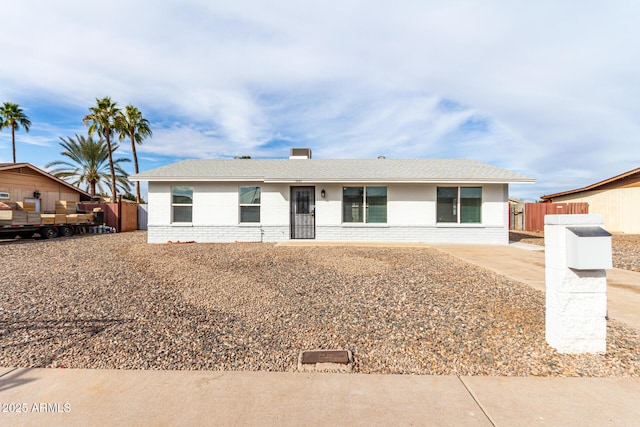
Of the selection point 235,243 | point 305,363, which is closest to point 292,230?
point 235,243

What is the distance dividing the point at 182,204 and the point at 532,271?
1259 centimetres

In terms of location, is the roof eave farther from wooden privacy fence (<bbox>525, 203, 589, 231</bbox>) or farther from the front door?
wooden privacy fence (<bbox>525, 203, 589, 231</bbox>)

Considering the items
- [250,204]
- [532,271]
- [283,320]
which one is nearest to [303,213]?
[250,204]

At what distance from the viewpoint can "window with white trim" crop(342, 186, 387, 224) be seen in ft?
43.3

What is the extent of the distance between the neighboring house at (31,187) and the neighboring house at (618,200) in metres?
35.8

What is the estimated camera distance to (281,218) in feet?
43.4

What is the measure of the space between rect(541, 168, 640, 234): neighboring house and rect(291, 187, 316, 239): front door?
1862cm

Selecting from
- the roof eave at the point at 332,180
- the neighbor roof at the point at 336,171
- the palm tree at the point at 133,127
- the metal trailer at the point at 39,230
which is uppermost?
the palm tree at the point at 133,127

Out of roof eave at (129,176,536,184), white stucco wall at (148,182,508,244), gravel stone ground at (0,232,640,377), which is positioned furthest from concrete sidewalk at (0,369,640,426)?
white stucco wall at (148,182,508,244)

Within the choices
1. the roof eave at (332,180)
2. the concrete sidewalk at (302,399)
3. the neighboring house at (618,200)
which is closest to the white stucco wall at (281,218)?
the roof eave at (332,180)

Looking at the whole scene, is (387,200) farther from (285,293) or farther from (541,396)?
(541,396)

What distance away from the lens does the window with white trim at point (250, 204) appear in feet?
43.6

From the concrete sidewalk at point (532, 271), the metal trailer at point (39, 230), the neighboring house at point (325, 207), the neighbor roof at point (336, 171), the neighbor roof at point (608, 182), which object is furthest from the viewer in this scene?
the neighbor roof at point (608, 182)

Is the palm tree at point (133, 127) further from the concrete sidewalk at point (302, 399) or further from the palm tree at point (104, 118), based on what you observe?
the concrete sidewalk at point (302, 399)
